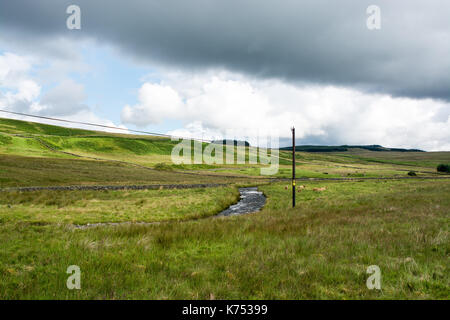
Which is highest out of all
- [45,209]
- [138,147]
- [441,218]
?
[138,147]

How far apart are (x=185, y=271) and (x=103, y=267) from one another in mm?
2570

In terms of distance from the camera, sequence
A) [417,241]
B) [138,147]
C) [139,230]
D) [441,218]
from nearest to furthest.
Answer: [417,241] → [139,230] → [441,218] → [138,147]

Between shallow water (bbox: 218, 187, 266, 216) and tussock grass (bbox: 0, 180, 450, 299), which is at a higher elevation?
tussock grass (bbox: 0, 180, 450, 299)

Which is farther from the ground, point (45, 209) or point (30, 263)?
point (30, 263)

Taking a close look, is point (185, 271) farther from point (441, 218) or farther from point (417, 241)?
point (441, 218)

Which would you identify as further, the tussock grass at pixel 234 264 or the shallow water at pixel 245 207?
the shallow water at pixel 245 207

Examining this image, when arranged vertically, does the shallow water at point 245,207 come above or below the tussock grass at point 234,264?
below

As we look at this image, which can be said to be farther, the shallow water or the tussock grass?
the shallow water

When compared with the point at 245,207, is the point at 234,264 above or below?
above

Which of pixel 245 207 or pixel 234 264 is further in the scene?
pixel 245 207
